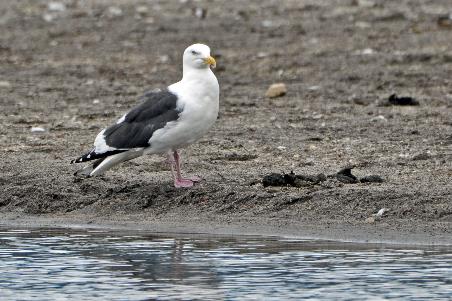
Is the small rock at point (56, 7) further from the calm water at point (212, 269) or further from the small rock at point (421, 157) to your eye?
the calm water at point (212, 269)

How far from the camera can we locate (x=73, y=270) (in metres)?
8.86

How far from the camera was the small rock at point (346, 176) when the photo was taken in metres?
10.5

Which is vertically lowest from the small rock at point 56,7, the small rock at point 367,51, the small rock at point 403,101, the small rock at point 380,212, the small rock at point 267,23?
the small rock at point 380,212

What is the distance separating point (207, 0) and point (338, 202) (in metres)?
14.5

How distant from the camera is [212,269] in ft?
28.6

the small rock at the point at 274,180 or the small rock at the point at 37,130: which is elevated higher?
the small rock at the point at 37,130

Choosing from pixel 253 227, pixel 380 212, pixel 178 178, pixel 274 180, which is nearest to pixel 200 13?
Result: pixel 178 178

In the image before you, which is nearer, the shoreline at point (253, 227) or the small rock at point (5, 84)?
the shoreline at point (253, 227)

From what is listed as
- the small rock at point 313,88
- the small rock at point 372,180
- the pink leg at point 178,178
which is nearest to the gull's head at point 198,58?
the pink leg at point 178,178

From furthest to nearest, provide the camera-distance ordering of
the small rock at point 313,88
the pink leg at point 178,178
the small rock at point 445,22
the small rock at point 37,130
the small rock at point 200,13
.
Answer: the small rock at point 200,13 < the small rock at point 445,22 < the small rock at point 313,88 < the small rock at point 37,130 < the pink leg at point 178,178

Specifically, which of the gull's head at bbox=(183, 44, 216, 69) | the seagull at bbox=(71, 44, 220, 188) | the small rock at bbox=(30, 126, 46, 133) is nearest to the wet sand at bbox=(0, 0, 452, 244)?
the small rock at bbox=(30, 126, 46, 133)

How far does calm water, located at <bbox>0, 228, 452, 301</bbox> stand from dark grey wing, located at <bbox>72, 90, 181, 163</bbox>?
82cm

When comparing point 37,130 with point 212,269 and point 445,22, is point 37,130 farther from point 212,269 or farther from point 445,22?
point 445,22

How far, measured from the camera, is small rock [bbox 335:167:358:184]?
10.5m
